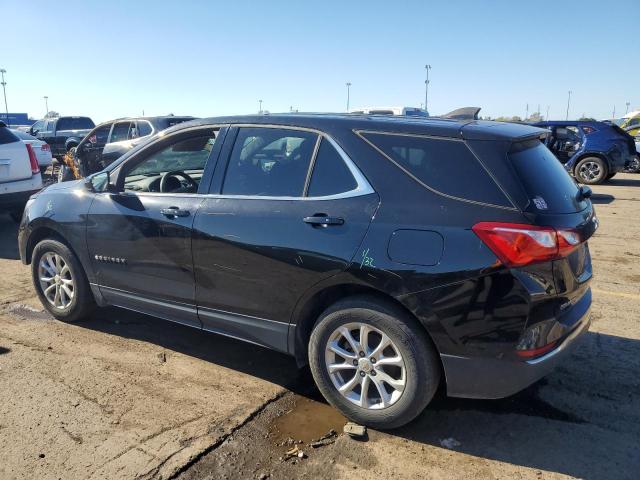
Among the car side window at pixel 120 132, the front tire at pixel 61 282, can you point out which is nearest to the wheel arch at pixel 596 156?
the car side window at pixel 120 132

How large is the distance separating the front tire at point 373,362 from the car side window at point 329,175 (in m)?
0.67

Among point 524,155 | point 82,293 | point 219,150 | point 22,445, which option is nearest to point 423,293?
point 524,155

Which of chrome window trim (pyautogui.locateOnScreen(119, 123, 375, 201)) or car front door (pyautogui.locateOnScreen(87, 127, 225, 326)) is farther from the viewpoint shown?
car front door (pyautogui.locateOnScreen(87, 127, 225, 326))

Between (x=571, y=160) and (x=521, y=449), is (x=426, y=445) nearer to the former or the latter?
(x=521, y=449)

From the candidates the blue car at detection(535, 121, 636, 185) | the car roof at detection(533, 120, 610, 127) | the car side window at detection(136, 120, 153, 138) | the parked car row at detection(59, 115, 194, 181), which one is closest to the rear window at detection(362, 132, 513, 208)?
the parked car row at detection(59, 115, 194, 181)

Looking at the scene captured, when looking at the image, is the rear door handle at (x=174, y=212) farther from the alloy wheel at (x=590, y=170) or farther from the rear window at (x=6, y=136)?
the alloy wheel at (x=590, y=170)

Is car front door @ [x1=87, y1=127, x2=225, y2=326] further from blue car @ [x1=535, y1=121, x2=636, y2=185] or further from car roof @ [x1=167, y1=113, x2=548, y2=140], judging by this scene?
blue car @ [x1=535, y1=121, x2=636, y2=185]

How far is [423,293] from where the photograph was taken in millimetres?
2771

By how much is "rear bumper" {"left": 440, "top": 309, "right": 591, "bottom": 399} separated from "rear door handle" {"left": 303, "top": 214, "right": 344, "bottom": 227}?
3.11 feet

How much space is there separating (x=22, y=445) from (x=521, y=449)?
284cm

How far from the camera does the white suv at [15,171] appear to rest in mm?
7875

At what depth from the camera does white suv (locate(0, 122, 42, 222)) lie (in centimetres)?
788

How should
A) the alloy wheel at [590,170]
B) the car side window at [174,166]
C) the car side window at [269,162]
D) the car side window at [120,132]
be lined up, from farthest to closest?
the alloy wheel at [590,170]
the car side window at [120,132]
the car side window at [174,166]
the car side window at [269,162]

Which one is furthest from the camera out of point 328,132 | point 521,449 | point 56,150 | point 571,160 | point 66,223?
point 56,150
